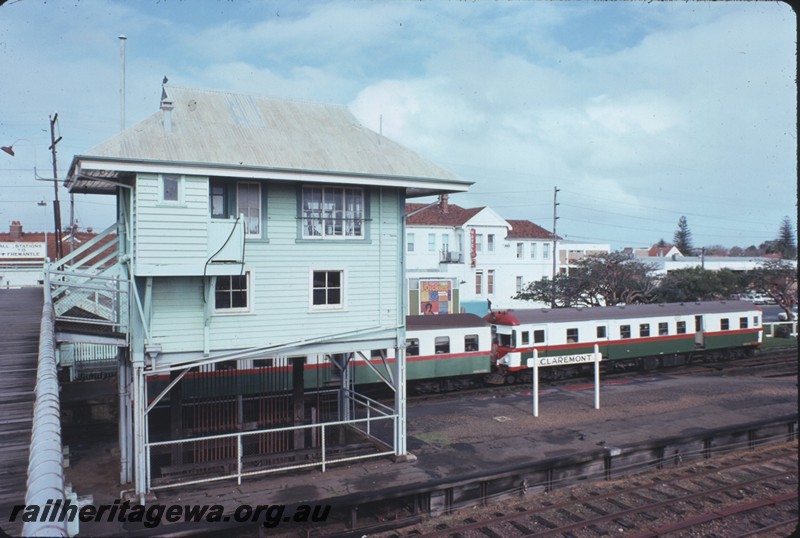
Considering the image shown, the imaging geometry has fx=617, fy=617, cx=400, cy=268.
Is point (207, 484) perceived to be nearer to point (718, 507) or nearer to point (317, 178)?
point (317, 178)

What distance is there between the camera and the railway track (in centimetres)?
1134

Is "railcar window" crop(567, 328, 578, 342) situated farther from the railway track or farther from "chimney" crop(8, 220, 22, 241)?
"chimney" crop(8, 220, 22, 241)

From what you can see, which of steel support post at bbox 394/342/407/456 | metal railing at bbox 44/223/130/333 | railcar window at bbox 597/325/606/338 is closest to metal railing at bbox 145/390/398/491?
steel support post at bbox 394/342/407/456

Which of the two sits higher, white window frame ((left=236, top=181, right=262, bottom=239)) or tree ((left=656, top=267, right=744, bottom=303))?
white window frame ((left=236, top=181, right=262, bottom=239))

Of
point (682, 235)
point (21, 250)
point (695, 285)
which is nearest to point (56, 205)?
point (21, 250)

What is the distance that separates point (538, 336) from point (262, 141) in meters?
15.0

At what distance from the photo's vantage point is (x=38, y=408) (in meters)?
4.78

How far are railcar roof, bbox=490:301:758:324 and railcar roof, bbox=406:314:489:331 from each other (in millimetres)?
1753

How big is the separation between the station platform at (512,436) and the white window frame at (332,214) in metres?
5.41

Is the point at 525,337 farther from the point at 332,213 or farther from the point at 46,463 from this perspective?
the point at 46,463

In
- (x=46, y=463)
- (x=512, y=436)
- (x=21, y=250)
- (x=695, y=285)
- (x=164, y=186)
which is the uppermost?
(x=21, y=250)

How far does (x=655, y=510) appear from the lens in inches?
482

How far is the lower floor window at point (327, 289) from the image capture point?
1435 cm

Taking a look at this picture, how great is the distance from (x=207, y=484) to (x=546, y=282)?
3088 centimetres
